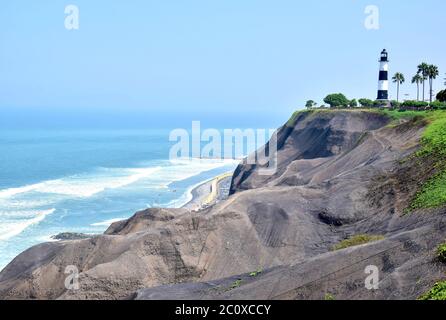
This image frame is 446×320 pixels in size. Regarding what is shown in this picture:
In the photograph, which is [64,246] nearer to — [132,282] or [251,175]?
[132,282]

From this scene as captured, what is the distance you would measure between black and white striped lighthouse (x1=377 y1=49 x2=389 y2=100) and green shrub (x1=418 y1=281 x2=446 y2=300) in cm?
6583

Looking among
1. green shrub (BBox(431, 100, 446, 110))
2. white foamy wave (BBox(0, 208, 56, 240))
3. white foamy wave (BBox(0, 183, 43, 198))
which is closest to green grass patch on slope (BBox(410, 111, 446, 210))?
green shrub (BBox(431, 100, 446, 110))

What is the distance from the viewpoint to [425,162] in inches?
1431

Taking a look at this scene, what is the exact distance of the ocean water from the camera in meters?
63.2

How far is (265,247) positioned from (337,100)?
187ft

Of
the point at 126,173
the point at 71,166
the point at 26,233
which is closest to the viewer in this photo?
the point at 26,233

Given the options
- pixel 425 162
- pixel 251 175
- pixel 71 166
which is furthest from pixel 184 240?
pixel 71 166

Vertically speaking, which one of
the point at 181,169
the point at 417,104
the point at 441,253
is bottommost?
the point at 181,169

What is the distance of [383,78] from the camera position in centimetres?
8162

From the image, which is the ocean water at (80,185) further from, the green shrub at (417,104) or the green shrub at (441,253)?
the green shrub at (441,253)

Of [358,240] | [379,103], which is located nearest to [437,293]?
[358,240]

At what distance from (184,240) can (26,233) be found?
3076cm

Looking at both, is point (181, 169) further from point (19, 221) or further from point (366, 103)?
point (19, 221)

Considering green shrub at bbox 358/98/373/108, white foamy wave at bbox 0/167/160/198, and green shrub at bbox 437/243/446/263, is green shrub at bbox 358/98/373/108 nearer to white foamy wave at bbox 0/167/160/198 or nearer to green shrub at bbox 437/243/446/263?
white foamy wave at bbox 0/167/160/198
